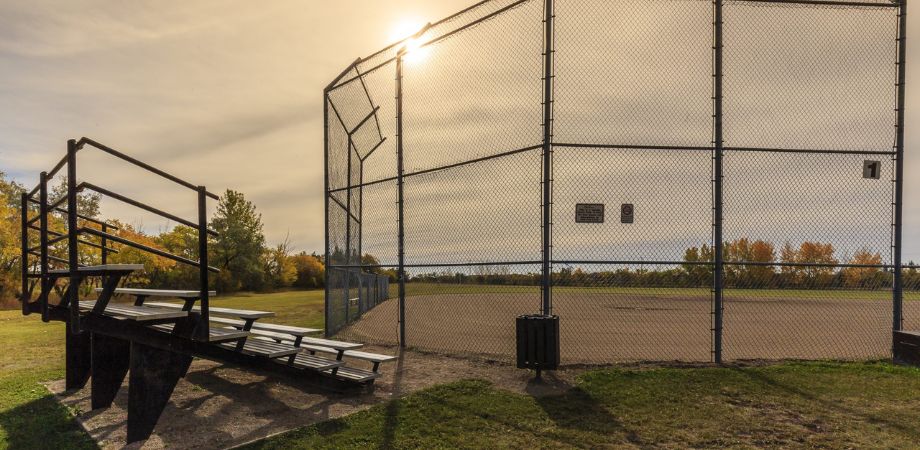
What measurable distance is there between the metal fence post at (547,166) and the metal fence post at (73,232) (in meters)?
4.88

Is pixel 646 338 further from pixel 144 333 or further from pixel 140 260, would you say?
pixel 140 260

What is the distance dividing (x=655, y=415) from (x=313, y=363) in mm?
3394

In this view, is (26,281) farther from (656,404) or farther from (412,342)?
(656,404)

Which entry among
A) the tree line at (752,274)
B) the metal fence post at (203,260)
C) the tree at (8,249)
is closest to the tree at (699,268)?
the tree line at (752,274)

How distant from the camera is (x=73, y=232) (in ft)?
12.9

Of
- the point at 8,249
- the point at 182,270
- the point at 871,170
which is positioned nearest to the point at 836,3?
the point at 871,170

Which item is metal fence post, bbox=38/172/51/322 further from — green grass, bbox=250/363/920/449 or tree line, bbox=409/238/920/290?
tree line, bbox=409/238/920/290

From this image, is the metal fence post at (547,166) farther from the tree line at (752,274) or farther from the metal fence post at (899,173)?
the metal fence post at (899,173)

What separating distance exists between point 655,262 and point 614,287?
1651mm

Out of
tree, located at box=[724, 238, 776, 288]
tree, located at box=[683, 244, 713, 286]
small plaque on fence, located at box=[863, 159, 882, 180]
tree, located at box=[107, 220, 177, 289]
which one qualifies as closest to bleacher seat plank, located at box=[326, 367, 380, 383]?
tree, located at box=[683, 244, 713, 286]

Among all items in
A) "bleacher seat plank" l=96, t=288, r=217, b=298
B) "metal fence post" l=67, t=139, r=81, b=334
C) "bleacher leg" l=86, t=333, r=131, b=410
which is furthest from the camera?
"bleacher leg" l=86, t=333, r=131, b=410

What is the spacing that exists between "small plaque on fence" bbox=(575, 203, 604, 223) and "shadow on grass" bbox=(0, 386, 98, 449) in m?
5.60

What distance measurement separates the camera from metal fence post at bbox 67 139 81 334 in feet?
13.0

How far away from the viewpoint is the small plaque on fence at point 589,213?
22.3 feet
